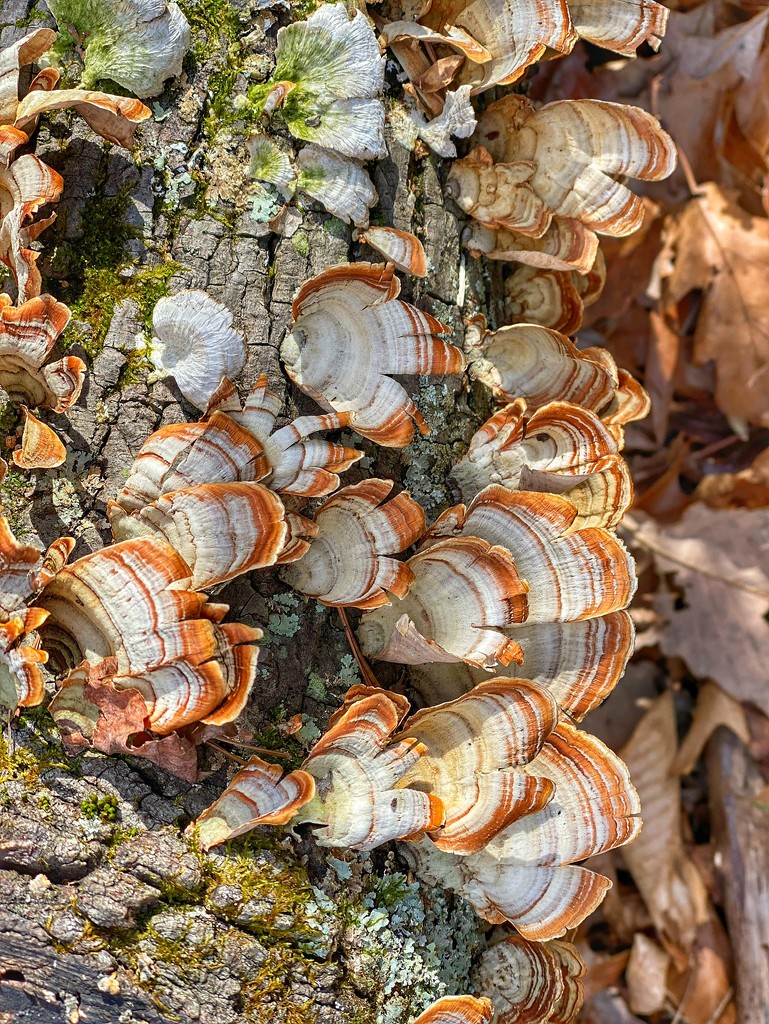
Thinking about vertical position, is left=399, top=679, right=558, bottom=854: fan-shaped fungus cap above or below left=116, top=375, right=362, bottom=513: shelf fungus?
below

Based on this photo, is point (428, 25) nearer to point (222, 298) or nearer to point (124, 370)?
point (222, 298)

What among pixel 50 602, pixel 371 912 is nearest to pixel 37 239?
pixel 50 602

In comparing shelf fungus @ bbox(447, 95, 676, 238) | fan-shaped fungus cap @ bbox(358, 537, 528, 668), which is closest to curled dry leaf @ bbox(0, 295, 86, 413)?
Answer: fan-shaped fungus cap @ bbox(358, 537, 528, 668)

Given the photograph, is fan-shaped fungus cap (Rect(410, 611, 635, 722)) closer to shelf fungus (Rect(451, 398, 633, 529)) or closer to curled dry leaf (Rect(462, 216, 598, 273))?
shelf fungus (Rect(451, 398, 633, 529))

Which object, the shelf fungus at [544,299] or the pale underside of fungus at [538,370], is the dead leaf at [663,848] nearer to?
the pale underside of fungus at [538,370]

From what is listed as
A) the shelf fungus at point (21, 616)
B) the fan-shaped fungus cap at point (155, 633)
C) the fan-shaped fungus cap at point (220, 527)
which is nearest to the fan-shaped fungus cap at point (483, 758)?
the fan-shaped fungus cap at point (155, 633)

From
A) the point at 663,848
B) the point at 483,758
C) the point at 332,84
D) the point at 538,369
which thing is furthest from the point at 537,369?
the point at 663,848

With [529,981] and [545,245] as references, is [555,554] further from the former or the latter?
[529,981]
